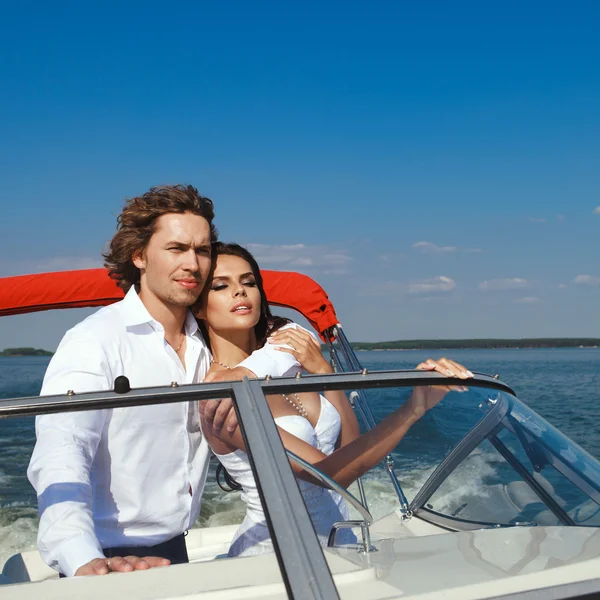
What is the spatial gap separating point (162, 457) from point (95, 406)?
25 cm

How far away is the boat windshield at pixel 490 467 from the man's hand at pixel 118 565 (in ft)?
2.49

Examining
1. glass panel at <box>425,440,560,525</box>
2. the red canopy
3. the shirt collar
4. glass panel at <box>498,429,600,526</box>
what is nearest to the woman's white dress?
glass panel at <box>425,440,560,525</box>

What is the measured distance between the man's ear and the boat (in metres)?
1.03

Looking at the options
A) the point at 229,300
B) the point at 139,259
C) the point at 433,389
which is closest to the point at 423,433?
the point at 433,389

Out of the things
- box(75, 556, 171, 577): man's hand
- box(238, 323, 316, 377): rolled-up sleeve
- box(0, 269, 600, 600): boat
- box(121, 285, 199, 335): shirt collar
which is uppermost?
box(121, 285, 199, 335): shirt collar

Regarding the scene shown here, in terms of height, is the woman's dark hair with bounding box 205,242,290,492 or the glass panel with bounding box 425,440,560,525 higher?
the woman's dark hair with bounding box 205,242,290,492

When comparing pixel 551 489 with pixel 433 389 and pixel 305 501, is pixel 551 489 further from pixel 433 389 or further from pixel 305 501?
pixel 305 501

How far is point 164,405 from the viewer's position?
1681 mm

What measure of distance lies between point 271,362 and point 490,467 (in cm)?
92

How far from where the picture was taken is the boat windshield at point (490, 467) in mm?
1895

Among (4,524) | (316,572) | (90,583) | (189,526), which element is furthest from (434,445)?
(4,524)

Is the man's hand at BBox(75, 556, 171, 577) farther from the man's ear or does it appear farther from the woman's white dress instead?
the man's ear

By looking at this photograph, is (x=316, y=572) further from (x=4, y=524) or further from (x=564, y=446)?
(x=4, y=524)

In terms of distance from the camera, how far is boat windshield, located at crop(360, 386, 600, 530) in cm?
189
